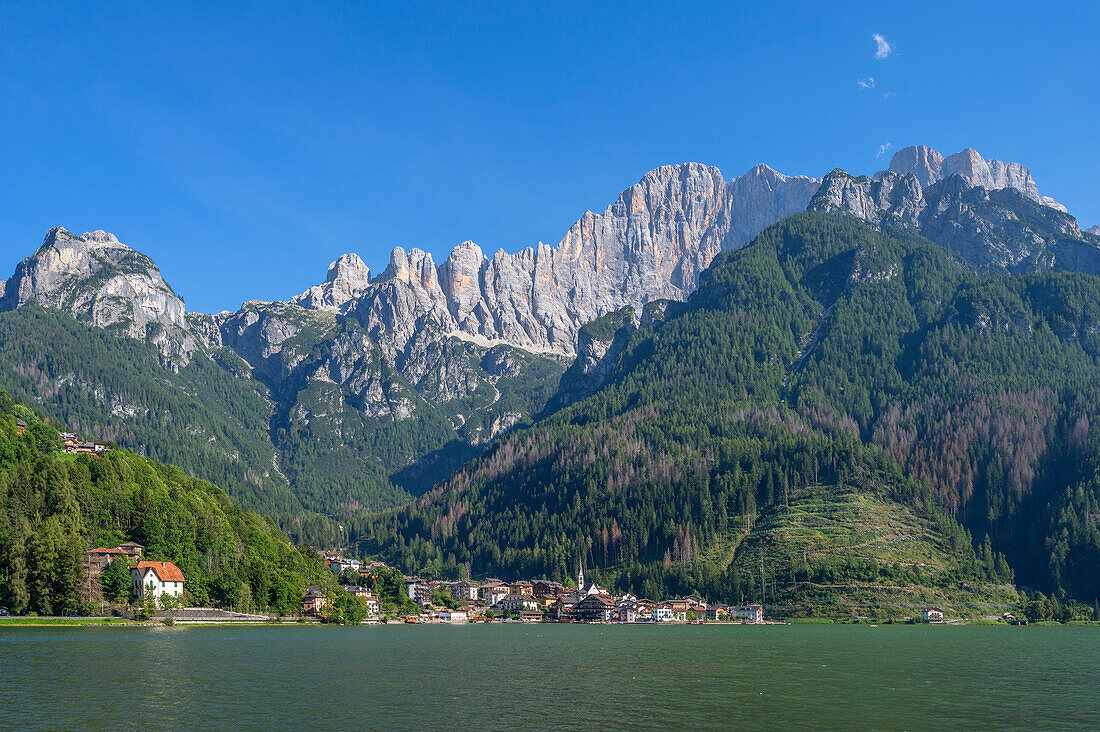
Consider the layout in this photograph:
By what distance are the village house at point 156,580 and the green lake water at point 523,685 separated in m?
26.6

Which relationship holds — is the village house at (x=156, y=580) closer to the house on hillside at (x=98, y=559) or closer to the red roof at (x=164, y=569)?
the red roof at (x=164, y=569)

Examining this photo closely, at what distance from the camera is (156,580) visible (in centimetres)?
15850

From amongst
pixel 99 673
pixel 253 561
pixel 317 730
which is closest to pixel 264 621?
pixel 253 561

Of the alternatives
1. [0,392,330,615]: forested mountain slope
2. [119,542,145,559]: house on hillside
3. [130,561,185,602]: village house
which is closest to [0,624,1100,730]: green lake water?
[0,392,330,615]: forested mountain slope

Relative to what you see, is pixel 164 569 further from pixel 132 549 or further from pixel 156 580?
pixel 132 549

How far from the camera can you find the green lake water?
58.0 meters

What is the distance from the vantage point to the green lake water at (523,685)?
58.0 meters

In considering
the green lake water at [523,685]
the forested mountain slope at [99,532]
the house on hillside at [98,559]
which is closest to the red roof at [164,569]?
the forested mountain slope at [99,532]

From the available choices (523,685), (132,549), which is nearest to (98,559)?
(132,549)

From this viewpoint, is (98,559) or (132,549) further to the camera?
(132,549)

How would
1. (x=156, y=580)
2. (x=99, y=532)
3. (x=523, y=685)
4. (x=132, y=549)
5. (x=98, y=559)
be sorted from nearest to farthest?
1. (x=523, y=685)
2. (x=98, y=559)
3. (x=156, y=580)
4. (x=132, y=549)
5. (x=99, y=532)

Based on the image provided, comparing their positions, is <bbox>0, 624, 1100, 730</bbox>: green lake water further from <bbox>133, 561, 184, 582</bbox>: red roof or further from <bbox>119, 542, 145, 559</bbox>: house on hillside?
<bbox>119, 542, 145, 559</bbox>: house on hillside

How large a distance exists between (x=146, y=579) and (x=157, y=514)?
61.0 ft

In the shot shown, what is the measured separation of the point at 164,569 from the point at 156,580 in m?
2.66
